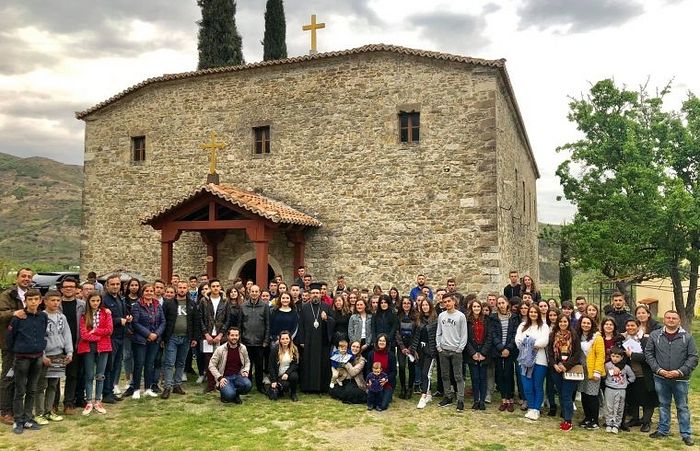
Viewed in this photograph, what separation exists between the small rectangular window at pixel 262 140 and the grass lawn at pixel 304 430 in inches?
331

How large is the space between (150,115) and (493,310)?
12076 mm

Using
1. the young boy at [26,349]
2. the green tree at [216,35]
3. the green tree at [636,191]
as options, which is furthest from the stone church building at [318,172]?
the green tree at [216,35]

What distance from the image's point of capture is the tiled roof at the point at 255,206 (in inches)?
482

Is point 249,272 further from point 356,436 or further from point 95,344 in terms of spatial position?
point 356,436

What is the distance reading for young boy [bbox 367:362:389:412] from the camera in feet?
24.4

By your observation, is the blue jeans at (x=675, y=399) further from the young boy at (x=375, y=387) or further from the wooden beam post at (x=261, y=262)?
the wooden beam post at (x=261, y=262)

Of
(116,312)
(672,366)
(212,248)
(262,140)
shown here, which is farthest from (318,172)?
(672,366)

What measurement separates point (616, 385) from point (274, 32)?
20.8m

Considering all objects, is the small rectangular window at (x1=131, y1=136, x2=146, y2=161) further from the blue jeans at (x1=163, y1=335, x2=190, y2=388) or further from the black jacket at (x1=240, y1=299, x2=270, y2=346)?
the black jacket at (x1=240, y1=299, x2=270, y2=346)

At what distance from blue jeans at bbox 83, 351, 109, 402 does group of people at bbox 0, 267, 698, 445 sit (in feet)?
0.05

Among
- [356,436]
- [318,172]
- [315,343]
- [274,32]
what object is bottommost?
[356,436]

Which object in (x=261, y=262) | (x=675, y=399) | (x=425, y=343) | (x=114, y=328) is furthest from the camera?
(x=261, y=262)

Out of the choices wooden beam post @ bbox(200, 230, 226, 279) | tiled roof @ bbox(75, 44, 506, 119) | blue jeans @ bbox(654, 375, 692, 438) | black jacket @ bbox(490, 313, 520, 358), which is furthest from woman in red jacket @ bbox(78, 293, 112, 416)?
tiled roof @ bbox(75, 44, 506, 119)

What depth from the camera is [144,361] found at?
782 centimetres
